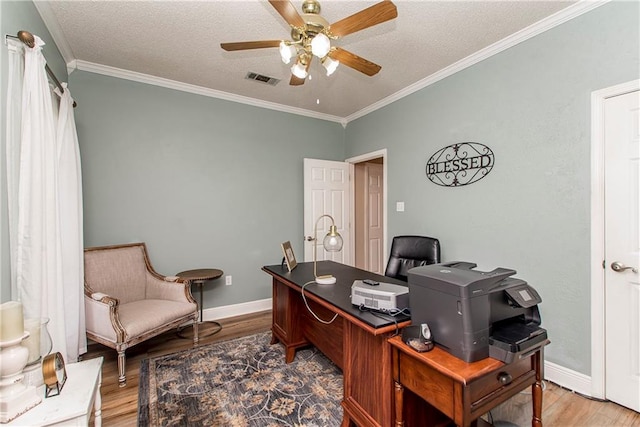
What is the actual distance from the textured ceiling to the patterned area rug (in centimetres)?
270

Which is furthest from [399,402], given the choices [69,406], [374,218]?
[374,218]

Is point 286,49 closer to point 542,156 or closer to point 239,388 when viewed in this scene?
point 542,156

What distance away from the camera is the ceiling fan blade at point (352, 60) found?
71.7 inches

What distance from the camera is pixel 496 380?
1211 millimetres

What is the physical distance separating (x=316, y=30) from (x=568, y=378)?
2.91m

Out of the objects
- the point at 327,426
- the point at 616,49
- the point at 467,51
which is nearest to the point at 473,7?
the point at 467,51

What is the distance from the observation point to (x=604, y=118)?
6.38 ft

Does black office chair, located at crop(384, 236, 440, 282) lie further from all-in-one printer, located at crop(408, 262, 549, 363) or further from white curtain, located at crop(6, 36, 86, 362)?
white curtain, located at crop(6, 36, 86, 362)

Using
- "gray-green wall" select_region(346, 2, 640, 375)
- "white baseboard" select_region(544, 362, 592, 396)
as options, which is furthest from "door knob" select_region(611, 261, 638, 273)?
"white baseboard" select_region(544, 362, 592, 396)

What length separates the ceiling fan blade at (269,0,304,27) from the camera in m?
1.41

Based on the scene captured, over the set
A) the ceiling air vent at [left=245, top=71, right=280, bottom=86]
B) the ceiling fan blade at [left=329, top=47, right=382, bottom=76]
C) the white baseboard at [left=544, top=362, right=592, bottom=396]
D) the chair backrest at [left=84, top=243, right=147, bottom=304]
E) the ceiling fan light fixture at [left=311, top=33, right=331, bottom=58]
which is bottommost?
the white baseboard at [left=544, top=362, right=592, bottom=396]

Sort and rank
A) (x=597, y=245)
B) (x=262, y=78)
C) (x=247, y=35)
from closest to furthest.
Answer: (x=597, y=245) → (x=247, y=35) → (x=262, y=78)

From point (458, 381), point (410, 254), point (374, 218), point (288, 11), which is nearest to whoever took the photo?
point (458, 381)

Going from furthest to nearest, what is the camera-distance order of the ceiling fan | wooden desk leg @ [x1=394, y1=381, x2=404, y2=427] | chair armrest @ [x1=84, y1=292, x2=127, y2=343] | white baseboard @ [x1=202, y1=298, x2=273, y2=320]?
white baseboard @ [x1=202, y1=298, x2=273, y2=320] < chair armrest @ [x1=84, y1=292, x2=127, y2=343] < the ceiling fan < wooden desk leg @ [x1=394, y1=381, x2=404, y2=427]
